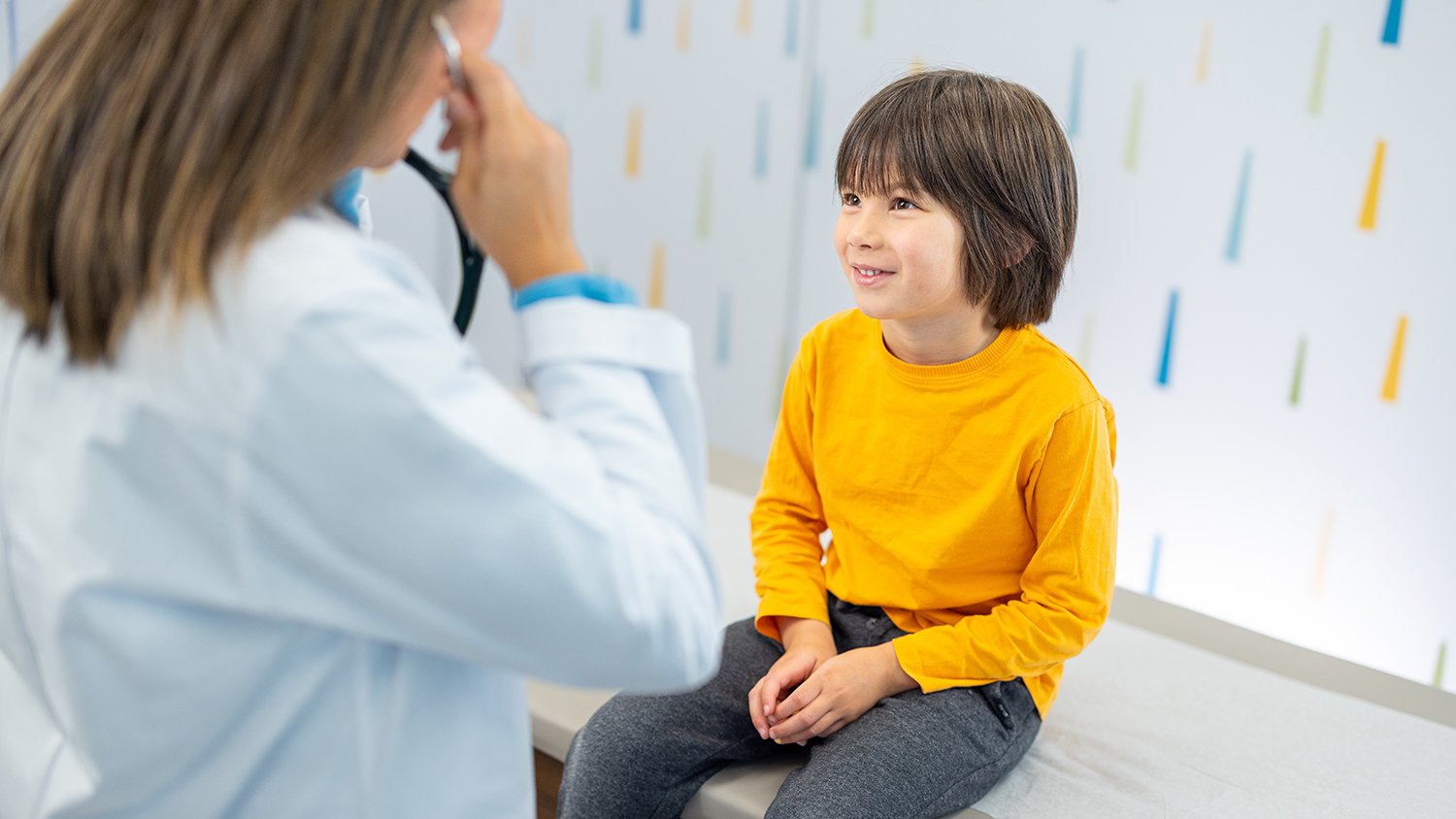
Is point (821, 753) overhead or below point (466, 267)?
below

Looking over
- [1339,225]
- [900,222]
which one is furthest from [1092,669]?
[1339,225]

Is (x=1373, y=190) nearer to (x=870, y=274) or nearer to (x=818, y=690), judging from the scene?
(x=870, y=274)

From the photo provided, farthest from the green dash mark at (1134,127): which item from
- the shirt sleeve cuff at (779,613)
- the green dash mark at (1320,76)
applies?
A: the shirt sleeve cuff at (779,613)

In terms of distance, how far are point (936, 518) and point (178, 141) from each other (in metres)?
0.84

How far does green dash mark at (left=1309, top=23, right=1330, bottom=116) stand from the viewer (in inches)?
70.5

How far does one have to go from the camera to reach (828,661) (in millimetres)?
1206

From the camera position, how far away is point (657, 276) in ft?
9.23

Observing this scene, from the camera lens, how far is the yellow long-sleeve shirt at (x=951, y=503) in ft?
3.90

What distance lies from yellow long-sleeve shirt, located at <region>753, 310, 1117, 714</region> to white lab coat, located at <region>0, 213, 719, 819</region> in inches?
20.8

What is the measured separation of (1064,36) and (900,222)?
1029mm

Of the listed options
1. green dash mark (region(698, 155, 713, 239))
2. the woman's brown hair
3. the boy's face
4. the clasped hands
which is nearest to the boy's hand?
the clasped hands

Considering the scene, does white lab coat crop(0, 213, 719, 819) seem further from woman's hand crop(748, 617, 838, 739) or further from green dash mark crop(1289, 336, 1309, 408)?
green dash mark crop(1289, 336, 1309, 408)

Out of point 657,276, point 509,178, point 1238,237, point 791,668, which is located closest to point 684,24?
point 657,276

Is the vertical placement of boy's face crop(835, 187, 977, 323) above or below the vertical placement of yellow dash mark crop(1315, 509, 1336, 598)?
above
